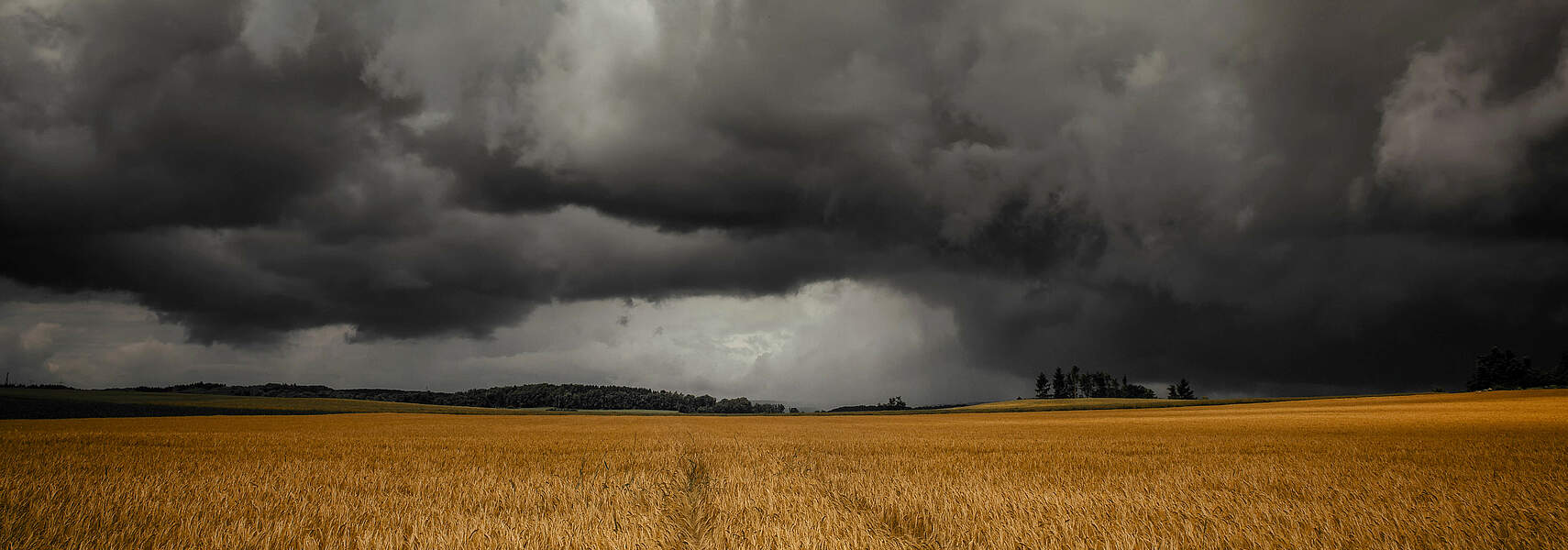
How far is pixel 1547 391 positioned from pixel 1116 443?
91.0 m

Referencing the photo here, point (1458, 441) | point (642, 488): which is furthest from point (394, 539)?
point (1458, 441)

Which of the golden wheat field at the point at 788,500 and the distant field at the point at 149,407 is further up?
the golden wheat field at the point at 788,500

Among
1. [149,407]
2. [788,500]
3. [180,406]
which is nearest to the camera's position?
[788,500]

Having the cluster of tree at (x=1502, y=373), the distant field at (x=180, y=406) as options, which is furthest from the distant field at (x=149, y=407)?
the cluster of tree at (x=1502, y=373)

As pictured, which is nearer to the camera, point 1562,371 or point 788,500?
point 788,500

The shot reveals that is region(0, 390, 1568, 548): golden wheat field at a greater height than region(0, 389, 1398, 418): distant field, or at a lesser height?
greater

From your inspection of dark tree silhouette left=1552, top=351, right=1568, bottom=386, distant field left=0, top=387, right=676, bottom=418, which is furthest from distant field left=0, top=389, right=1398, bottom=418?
dark tree silhouette left=1552, top=351, right=1568, bottom=386

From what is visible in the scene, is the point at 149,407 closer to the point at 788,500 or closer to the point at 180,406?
the point at 180,406

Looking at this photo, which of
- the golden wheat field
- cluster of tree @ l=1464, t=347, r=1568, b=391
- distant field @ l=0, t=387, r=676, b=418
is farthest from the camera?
cluster of tree @ l=1464, t=347, r=1568, b=391

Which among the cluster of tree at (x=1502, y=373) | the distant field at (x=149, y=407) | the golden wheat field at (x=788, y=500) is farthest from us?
the cluster of tree at (x=1502, y=373)

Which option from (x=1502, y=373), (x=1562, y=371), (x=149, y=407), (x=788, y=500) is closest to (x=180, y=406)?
(x=149, y=407)

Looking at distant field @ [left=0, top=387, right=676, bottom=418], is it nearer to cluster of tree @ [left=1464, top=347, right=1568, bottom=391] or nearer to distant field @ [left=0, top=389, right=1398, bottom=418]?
distant field @ [left=0, top=389, right=1398, bottom=418]

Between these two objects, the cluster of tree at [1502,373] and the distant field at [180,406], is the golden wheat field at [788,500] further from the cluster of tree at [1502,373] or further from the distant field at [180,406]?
the cluster of tree at [1502,373]

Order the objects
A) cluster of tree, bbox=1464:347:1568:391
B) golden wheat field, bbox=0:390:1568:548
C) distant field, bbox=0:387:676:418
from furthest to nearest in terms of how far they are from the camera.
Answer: cluster of tree, bbox=1464:347:1568:391
distant field, bbox=0:387:676:418
golden wheat field, bbox=0:390:1568:548
